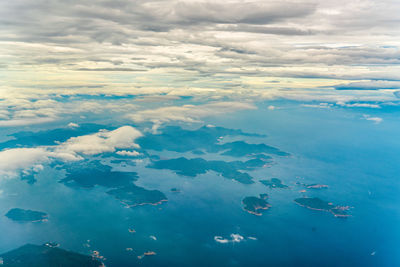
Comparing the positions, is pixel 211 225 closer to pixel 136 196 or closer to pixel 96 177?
pixel 136 196

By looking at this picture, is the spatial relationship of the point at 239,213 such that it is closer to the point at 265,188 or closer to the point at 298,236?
the point at 298,236

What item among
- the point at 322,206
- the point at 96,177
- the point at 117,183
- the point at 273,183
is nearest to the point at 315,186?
the point at 273,183

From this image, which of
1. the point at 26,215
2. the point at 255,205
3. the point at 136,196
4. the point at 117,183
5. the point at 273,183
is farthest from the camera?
the point at 273,183

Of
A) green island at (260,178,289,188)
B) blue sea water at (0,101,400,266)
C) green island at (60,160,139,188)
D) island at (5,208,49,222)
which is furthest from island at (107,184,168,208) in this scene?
green island at (260,178,289,188)

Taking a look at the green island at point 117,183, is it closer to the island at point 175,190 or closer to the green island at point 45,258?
the island at point 175,190

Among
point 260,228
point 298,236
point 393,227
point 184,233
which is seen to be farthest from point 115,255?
point 393,227

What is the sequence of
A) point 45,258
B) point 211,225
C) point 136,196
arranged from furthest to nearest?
1. point 136,196
2. point 211,225
3. point 45,258
